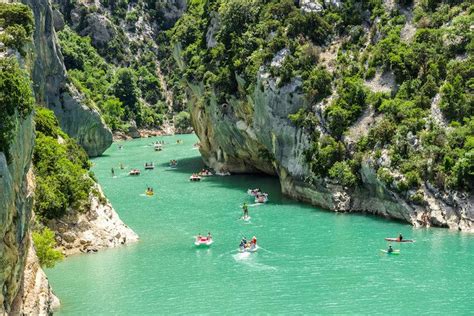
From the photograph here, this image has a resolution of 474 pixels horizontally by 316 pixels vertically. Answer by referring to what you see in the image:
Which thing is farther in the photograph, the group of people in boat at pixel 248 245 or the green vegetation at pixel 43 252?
the group of people in boat at pixel 248 245

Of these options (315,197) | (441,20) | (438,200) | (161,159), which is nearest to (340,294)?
(438,200)

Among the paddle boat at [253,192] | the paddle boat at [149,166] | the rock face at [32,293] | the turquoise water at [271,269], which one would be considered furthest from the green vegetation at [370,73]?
the rock face at [32,293]

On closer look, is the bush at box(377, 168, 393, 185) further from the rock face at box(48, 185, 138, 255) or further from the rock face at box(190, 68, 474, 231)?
the rock face at box(48, 185, 138, 255)

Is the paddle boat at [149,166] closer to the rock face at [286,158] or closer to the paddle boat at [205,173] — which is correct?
the rock face at [286,158]

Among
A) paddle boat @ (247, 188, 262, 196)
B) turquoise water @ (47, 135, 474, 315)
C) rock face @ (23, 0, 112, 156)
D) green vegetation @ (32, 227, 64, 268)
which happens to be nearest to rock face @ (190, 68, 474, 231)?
turquoise water @ (47, 135, 474, 315)

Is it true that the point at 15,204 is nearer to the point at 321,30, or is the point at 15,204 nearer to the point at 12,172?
the point at 12,172

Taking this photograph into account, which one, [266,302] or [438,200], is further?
[438,200]

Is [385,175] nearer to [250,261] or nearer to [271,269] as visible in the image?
[250,261]
